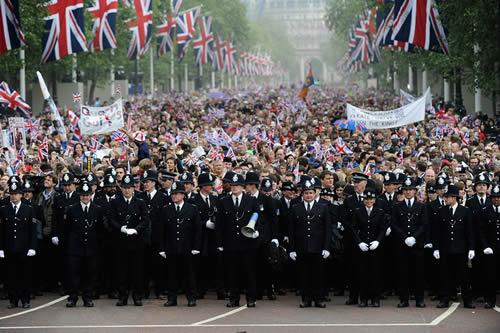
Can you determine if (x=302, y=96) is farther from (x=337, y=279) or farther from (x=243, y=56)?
(x=243, y=56)

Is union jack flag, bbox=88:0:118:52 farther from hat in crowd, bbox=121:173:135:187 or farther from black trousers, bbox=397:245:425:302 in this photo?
black trousers, bbox=397:245:425:302

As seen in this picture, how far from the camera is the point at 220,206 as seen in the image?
20.3 m

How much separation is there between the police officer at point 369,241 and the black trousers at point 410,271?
1.09 feet

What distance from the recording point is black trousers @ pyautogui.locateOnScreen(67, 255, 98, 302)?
20.0 m

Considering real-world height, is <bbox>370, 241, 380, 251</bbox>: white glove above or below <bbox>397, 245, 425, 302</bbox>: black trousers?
above

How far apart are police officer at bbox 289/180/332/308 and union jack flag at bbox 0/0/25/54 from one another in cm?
2019

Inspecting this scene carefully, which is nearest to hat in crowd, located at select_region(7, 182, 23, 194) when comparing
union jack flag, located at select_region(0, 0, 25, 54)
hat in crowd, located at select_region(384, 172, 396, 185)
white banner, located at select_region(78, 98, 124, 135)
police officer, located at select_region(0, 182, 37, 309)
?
police officer, located at select_region(0, 182, 37, 309)

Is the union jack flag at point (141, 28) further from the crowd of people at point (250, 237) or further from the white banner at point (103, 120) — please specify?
the crowd of people at point (250, 237)

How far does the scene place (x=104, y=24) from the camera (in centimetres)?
5403

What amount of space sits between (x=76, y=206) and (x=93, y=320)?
2154mm

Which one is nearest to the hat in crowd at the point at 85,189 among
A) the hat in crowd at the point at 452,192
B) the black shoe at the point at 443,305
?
the hat in crowd at the point at 452,192

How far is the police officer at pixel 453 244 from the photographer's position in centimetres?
1984

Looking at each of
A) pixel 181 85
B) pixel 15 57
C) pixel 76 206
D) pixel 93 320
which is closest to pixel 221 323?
pixel 93 320

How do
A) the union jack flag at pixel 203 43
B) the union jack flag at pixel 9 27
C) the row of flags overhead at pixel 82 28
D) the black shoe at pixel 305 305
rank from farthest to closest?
the union jack flag at pixel 203 43 → the row of flags overhead at pixel 82 28 → the union jack flag at pixel 9 27 → the black shoe at pixel 305 305
